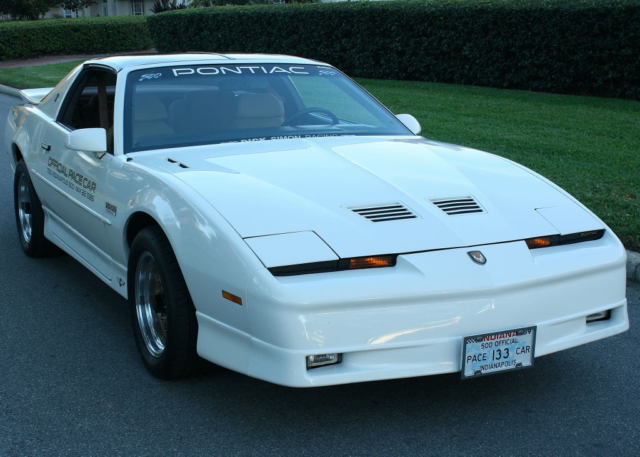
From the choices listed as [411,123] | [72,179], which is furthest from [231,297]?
[411,123]

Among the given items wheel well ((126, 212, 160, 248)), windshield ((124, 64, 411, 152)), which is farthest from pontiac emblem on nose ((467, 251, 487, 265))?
windshield ((124, 64, 411, 152))

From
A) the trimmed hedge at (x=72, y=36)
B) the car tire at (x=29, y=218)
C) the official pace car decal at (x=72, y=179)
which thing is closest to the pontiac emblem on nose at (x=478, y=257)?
the official pace car decal at (x=72, y=179)

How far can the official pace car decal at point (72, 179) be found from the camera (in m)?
4.91

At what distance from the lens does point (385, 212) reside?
147 inches

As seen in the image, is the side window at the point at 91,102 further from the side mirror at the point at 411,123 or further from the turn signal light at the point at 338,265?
the turn signal light at the point at 338,265

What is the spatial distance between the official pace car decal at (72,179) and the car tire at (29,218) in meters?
0.52

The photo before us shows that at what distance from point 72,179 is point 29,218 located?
1.32 meters

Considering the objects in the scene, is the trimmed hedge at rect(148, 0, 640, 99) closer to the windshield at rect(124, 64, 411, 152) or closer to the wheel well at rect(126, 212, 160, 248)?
the windshield at rect(124, 64, 411, 152)

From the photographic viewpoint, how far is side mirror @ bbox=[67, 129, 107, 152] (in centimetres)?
465

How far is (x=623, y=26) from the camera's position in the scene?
1429 centimetres

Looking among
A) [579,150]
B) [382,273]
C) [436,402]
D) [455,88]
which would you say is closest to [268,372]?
[382,273]

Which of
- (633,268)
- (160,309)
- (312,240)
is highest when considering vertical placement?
(312,240)

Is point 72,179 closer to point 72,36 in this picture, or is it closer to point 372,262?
point 372,262

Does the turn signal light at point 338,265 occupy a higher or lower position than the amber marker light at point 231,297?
higher
